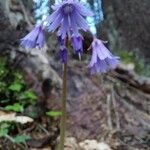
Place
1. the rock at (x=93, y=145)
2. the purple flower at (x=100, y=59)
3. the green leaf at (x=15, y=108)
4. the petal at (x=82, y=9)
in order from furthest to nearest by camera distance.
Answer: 1. the green leaf at (x=15, y=108)
2. the rock at (x=93, y=145)
3. the purple flower at (x=100, y=59)
4. the petal at (x=82, y=9)

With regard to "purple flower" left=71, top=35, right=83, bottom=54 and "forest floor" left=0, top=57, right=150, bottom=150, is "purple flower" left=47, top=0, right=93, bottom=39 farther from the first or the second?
"forest floor" left=0, top=57, right=150, bottom=150

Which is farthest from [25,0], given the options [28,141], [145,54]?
[145,54]

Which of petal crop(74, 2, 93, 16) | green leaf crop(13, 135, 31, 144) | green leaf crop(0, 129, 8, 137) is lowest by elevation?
green leaf crop(13, 135, 31, 144)

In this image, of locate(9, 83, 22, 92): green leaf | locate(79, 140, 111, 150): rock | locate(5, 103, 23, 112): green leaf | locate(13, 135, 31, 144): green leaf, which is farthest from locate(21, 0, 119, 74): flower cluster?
locate(9, 83, 22, 92): green leaf

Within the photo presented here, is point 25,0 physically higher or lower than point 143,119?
higher

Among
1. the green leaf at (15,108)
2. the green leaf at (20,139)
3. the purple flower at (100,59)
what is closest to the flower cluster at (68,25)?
the purple flower at (100,59)

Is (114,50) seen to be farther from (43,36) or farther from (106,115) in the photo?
(43,36)

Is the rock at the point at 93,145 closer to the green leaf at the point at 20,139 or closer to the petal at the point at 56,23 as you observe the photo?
the green leaf at the point at 20,139
